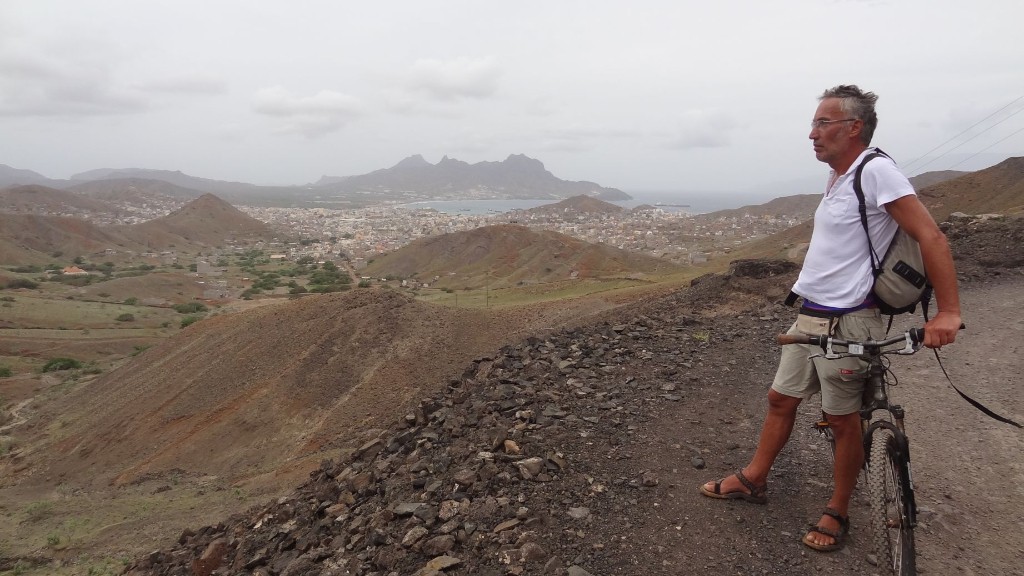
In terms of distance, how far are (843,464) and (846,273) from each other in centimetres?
105

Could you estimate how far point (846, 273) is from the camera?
9.04ft

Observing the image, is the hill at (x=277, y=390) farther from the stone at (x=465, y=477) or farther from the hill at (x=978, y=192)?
the hill at (x=978, y=192)

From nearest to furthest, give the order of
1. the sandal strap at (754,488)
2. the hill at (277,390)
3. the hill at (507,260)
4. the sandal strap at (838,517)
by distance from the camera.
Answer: the sandal strap at (838,517)
the sandal strap at (754,488)
the hill at (277,390)
the hill at (507,260)

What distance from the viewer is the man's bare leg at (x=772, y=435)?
3191mm

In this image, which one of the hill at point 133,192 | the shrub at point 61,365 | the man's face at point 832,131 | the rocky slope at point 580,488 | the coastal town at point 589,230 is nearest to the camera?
the man's face at point 832,131

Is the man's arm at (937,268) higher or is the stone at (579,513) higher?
the man's arm at (937,268)

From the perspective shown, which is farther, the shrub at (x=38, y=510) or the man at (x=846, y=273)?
the shrub at (x=38, y=510)

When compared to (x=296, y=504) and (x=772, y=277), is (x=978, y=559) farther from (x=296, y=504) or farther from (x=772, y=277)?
(x=772, y=277)

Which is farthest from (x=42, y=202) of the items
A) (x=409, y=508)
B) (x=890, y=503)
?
(x=890, y=503)

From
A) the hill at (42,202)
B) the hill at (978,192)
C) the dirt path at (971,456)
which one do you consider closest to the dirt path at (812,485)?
the dirt path at (971,456)

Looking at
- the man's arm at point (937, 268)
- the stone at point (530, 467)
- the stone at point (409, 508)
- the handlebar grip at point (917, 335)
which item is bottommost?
the stone at point (409, 508)

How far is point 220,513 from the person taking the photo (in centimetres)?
870

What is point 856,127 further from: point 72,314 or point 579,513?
point 72,314

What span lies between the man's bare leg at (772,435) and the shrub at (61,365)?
31.1m
